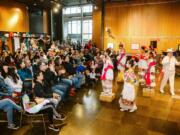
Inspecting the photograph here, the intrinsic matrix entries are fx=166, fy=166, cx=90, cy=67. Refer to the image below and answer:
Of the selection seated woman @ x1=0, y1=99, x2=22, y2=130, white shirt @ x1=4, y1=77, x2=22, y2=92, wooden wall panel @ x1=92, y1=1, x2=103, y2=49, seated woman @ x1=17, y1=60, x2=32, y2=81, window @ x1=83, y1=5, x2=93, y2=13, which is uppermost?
window @ x1=83, y1=5, x2=93, y2=13

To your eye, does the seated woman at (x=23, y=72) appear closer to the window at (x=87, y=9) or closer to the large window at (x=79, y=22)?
→ the large window at (x=79, y=22)

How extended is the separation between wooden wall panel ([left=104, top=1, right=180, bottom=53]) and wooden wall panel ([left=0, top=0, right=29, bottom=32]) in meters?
5.60

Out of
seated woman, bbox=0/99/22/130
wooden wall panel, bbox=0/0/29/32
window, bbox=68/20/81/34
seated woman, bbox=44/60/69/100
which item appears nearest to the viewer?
seated woman, bbox=0/99/22/130

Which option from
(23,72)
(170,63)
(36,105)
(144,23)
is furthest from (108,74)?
(144,23)

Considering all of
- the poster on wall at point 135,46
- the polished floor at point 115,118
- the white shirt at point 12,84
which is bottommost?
the polished floor at point 115,118

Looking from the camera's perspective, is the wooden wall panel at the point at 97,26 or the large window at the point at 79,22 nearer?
the wooden wall panel at the point at 97,26

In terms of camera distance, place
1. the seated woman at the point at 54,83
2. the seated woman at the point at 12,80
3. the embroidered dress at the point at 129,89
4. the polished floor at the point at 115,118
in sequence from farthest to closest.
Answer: the seated woman at the point at 54,83 < the embroidered dress at the point at 129,89 < the seated woman at the point at 12,80 < the polished floor at the point at 115,118

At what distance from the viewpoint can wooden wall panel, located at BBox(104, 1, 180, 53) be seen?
10375mm

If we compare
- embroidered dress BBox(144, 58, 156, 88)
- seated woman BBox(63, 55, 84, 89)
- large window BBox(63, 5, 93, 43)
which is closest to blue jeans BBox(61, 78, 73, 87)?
seated woman BBox(63, 55, 84, 89)

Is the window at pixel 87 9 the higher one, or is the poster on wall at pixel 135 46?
the window at pixel 87 9

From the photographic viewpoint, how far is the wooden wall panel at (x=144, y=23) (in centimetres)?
1038

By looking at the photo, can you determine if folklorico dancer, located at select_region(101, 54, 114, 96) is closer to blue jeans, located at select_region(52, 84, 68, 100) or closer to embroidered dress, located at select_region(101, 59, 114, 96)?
embroidered dress, located at select_region(101, 59, 114, 96)

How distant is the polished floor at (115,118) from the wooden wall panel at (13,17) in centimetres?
704

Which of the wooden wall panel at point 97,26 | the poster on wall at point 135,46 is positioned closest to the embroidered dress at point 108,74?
the poster on wall at point 135,46
